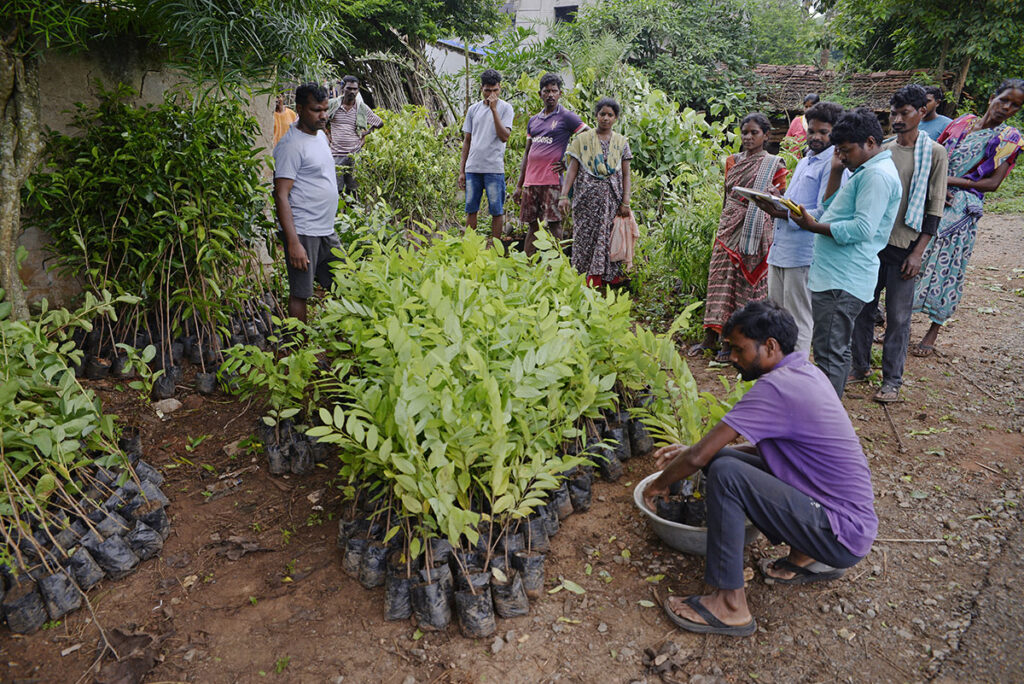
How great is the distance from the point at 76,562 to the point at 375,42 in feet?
43.1

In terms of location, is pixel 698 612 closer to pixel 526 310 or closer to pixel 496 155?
pixel 526 310

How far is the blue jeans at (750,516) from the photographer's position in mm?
2350

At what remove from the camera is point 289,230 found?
403 centimetres

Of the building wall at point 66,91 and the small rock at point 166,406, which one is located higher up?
the building wall at point 66,91

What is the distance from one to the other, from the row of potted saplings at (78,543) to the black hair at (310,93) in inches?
88.1

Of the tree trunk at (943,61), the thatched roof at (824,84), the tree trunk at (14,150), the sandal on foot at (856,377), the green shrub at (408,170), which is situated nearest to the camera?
the tree trunk at (14,150)

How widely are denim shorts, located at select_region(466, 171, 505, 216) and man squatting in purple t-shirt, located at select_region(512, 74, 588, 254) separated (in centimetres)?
23

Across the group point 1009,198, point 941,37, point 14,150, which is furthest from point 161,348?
point 941,37

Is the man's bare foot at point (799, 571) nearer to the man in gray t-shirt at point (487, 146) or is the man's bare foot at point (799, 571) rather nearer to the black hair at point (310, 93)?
the black hair at point (310, 93)

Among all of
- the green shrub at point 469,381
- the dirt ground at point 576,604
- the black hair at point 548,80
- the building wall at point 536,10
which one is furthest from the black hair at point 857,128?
the building wall at point 536,10

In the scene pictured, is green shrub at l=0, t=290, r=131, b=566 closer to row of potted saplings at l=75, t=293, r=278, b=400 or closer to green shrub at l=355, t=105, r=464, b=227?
row of potted saplings at l=75, t=293, r=278, b=400

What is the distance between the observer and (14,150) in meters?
3.26

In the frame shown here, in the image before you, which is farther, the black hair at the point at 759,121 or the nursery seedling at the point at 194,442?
the black hair at the point at 759,121

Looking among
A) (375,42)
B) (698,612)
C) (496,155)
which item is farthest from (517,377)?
(375,42)
